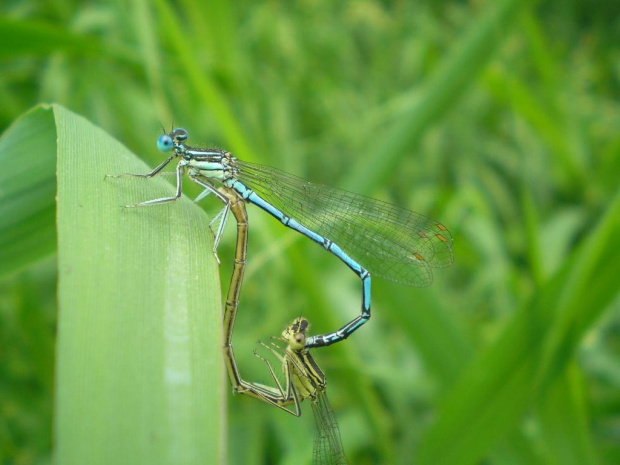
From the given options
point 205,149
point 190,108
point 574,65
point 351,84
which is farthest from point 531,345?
point 574,65

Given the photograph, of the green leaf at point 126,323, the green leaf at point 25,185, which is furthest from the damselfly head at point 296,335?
the green leaf at point 25,185

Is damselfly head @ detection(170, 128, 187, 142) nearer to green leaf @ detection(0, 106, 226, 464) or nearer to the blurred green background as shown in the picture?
the blurred green background

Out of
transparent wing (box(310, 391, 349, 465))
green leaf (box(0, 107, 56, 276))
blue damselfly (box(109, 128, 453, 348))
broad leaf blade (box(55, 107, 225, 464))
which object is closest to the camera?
broad leaf blade (box(55, 107, 225, 464))

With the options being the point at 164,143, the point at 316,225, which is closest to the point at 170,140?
Result: the point at 164,143

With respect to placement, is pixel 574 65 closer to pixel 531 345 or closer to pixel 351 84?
pixel 351 84

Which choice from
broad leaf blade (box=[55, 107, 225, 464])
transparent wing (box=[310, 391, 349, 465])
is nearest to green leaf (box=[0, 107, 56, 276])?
broad leaf blade (box=[55, 107, 225, 464])
